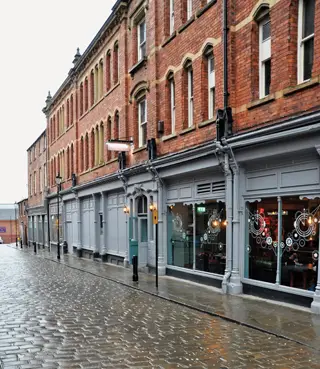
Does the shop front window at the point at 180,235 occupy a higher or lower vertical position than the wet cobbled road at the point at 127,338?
higher

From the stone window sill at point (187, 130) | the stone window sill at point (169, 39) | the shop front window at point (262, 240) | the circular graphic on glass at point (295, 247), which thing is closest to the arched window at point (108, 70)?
the stone window sill at point (169, 39)

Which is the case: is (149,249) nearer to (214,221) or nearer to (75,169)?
(214,221)

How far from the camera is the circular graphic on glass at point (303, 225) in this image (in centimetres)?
980

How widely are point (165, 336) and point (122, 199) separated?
535 inches

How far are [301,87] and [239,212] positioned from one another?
380 cm

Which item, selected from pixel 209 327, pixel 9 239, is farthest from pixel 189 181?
pixel 9 239

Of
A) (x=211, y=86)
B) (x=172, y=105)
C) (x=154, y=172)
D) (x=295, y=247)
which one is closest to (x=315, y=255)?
(x=295, y=247)

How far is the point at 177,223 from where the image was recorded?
1562cm

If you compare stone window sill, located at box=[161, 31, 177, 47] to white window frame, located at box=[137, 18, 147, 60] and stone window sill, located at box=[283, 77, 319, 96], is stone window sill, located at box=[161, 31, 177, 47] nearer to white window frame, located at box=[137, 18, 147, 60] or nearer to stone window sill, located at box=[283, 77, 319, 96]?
white window frame, located at box=[137, 18, 147, 60]

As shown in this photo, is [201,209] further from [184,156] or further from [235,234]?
[235,234]

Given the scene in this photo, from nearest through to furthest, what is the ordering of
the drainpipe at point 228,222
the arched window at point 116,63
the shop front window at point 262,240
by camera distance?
the shop front window at point 262,240 → the drainpipe at point 228,222 → the arched window at point 116,63

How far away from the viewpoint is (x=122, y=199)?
21.1 m

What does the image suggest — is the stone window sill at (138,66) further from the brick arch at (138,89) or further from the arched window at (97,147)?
the arched window at (97,147)

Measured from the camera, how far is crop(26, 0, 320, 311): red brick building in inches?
393
